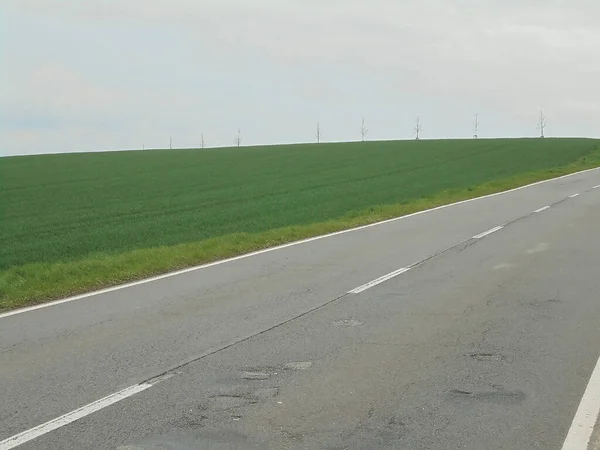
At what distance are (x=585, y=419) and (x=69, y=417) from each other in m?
3.72

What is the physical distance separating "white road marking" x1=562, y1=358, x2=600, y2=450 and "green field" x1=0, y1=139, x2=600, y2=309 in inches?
284

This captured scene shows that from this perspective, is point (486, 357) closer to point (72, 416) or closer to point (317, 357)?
point (317, 357)

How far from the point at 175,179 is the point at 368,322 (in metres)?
35.8

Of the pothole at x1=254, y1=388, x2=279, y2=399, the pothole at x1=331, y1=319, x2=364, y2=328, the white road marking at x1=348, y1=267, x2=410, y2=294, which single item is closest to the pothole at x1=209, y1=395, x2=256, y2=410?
the pothole at x1=254, y1=388, x2=279, y2=399

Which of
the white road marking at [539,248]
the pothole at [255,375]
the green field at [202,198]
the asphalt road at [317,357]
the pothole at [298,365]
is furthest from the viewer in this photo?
the white road marking at [539,248]

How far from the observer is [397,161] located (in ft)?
189

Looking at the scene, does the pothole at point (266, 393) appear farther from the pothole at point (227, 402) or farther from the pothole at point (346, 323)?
the pothole at point (346, 323)

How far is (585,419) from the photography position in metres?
5.97

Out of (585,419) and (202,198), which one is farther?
(202,198)

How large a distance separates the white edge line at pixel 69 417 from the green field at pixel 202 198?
4.64m

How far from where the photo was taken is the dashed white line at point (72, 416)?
5430mm

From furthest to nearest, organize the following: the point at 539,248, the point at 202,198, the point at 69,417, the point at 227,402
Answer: the point at 202,198 → the point at 539,248 → the point at 227,402 → the point at 69,417

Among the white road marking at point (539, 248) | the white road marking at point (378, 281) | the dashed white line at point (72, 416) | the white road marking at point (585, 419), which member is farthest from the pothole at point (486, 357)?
the white road marking at point (539, 248)

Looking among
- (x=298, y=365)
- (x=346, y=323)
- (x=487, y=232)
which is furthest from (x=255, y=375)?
(x=487, y=232)
